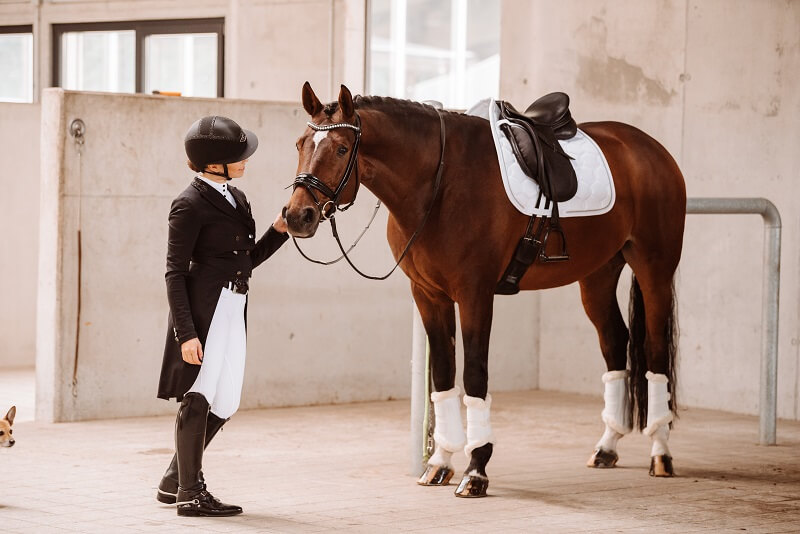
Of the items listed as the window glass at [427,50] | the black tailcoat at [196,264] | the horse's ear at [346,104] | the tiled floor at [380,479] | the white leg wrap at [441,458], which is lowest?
the tiled floor at [380,479]

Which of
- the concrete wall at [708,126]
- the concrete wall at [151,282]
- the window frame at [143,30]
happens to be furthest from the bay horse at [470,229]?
the window frame at [143,30]

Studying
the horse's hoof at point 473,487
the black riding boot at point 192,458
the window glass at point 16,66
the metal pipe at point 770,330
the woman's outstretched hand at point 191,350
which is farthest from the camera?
the window glass at point 16,66

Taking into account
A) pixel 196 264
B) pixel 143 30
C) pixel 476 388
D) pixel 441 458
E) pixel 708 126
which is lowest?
pixel 441 458

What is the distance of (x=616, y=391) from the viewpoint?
18.5 feet

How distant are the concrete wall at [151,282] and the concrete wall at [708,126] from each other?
1.51m

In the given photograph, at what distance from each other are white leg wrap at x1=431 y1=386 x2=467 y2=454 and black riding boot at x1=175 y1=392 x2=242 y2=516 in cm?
102

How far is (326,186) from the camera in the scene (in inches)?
170

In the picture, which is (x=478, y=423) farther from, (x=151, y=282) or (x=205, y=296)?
(x=151, y=282)

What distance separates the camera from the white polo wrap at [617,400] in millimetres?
5566

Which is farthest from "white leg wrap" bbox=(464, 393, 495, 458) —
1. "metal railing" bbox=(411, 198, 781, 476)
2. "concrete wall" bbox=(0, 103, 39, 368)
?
"concrete wall" bbox=(0, 103, 39, 368)

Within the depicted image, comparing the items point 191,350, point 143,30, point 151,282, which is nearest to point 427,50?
point 143,30

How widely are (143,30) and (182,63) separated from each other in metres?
0.47

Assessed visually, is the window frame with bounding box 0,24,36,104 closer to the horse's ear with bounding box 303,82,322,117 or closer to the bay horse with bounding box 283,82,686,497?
the bay horse with bounding box 283,82,686,497

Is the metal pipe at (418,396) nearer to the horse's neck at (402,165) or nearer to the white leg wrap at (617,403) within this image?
the horse's neck at (402,165)
